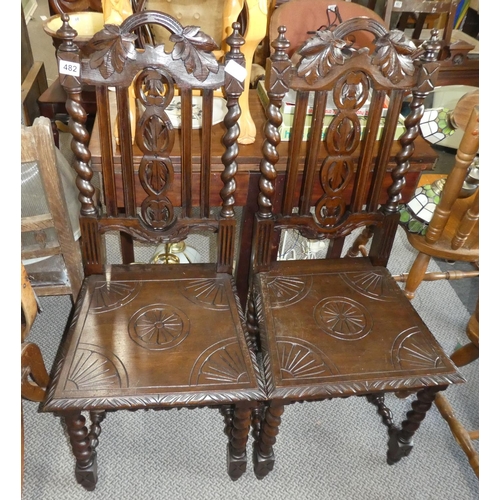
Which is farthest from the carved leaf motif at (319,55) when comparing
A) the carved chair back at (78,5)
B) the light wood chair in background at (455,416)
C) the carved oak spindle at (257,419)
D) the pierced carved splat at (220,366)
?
the carved chair back at (78,5)

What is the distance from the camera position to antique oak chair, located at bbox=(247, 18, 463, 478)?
1.09 m

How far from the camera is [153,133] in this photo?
3.67 feet

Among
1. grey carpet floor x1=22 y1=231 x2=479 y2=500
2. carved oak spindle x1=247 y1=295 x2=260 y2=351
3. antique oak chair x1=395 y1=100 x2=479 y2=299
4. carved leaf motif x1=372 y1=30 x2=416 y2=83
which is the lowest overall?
grey carpet floor x1=22 y1=231 x2=479 y2=500

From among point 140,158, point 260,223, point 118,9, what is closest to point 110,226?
point 140,158

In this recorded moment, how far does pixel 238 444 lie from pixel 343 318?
16.8 inches

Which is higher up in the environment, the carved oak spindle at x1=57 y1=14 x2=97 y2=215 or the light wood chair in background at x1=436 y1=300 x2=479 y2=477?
the carved oak spindle at x1=57 y1=14 x2=97 y2=215

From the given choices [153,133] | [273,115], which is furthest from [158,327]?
[273,115]

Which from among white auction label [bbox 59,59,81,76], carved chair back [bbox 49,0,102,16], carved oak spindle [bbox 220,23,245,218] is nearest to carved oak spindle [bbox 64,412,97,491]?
carved oak spindle [bbox 220,23,245,218]

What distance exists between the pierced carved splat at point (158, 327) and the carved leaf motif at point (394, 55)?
29.8 inches

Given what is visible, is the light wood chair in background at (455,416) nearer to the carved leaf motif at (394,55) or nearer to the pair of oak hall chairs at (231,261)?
the pair of oak hall chairs at (231,261)

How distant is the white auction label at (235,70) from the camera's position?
104 cm

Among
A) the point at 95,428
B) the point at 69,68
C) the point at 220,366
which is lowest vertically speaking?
the point at 95,428

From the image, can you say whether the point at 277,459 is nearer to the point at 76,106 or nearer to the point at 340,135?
the point at 340,135

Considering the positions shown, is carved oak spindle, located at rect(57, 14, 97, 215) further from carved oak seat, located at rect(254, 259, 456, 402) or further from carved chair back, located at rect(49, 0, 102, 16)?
carved chair back, located at rect(49, 0, 102, 16)
